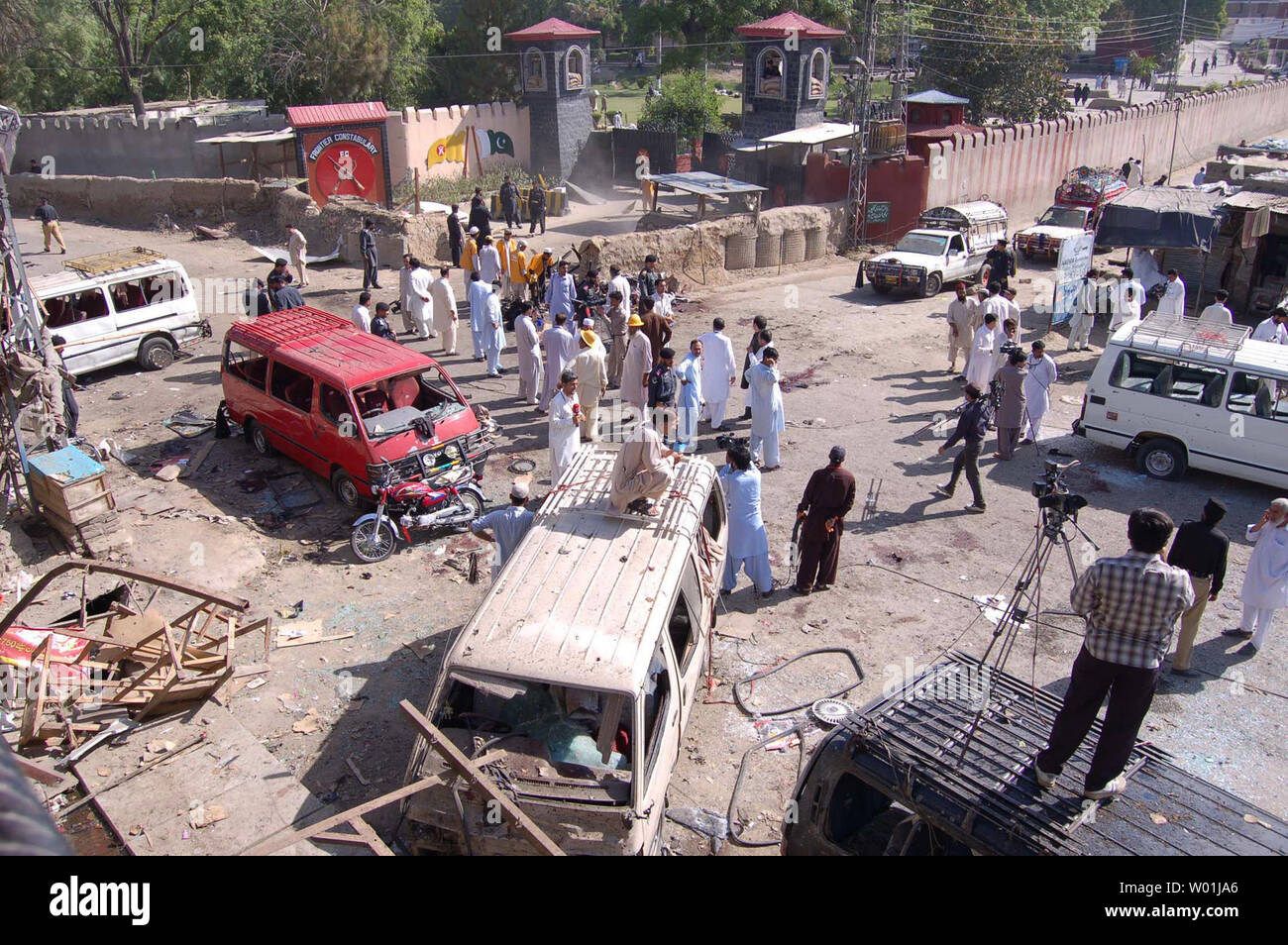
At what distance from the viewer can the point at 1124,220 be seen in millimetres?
18125

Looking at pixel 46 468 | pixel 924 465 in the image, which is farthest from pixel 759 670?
pixel 46 468

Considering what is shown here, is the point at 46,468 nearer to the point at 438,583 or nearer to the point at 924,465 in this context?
the point at 438,583

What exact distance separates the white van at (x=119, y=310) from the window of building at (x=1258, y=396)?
15191 millimetres

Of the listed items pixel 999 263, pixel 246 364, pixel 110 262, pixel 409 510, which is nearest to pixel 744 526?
pixel 409 510

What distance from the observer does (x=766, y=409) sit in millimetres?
11695

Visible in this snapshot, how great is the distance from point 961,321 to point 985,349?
4.59 feet

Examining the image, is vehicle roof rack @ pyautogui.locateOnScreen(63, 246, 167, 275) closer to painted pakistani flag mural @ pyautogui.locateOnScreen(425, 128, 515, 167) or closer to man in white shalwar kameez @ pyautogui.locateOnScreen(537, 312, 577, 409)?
man in white shalwar kameez @ pyautogui.locateOnScreen(537, 312, 577, 409)

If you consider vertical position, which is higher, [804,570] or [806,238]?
[806,238]

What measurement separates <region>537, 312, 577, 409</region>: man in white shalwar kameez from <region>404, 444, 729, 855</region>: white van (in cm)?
680

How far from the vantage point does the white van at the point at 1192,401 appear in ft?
36.1

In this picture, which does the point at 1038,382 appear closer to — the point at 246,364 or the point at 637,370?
the point at 637,370

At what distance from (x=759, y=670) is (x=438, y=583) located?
3300 millimetres

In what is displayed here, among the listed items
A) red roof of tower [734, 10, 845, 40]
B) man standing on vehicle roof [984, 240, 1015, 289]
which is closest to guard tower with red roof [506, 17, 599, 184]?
red roof of tower [734, 10, 845, 40]

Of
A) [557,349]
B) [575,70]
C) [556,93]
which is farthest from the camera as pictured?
[575,70]
